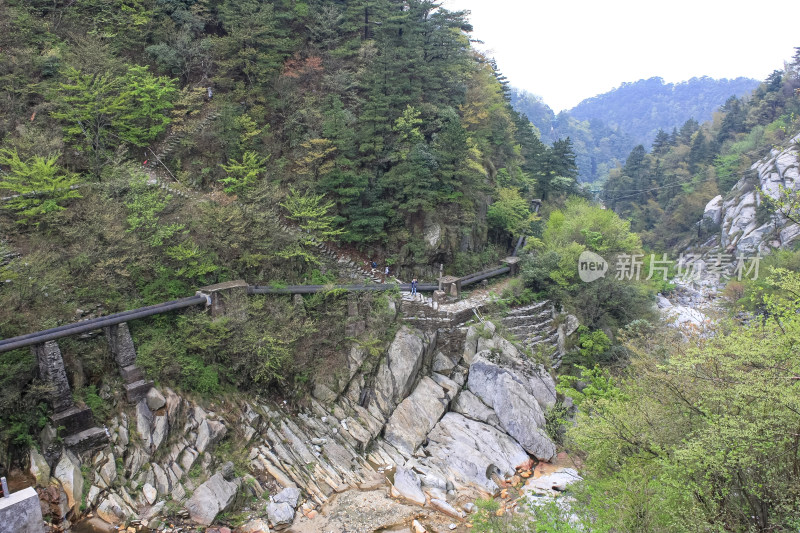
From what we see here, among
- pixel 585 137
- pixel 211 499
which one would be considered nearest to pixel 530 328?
pixel 211 499

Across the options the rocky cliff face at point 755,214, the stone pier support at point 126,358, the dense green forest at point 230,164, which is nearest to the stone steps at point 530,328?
the dense green forest at point 230,164

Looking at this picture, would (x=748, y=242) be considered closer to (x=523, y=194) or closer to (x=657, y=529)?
(x=523, y=194)

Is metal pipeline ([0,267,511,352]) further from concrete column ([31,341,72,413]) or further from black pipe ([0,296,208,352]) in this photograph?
concrete column ([31,341,72,413])

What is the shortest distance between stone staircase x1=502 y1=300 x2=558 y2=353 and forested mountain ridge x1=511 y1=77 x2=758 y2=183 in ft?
255

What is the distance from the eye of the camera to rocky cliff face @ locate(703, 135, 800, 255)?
36000 millimetres

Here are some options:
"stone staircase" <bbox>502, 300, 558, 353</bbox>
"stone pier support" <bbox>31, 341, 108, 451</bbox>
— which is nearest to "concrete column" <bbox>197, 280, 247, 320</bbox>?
"stone pier support" <bbox>31, 341, 108, 451</bbox>

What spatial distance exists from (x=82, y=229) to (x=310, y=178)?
31.4 feet

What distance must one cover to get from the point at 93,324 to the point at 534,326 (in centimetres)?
1797

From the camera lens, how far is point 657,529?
8156 mm

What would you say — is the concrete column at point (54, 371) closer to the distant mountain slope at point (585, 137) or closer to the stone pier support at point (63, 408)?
the stone pier support at point (63, 408)

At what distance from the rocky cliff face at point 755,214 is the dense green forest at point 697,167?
160 centimetres

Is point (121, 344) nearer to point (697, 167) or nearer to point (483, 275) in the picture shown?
point (483, 275)

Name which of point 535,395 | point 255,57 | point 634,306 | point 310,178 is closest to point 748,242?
point 634,306

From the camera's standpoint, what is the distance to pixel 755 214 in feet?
129
